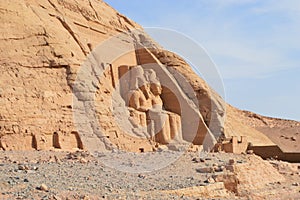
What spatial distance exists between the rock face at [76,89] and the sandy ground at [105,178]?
2225 millimetres

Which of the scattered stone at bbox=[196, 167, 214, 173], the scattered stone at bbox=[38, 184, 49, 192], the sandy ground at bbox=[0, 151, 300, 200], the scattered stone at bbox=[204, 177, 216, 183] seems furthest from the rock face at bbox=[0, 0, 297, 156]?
the scattered stone at bbox=[38, 184, 49, 192]

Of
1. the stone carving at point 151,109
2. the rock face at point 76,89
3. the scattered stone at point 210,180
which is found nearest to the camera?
the scattered stone at point 210,180

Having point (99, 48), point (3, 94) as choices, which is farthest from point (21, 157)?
point (99, 48)

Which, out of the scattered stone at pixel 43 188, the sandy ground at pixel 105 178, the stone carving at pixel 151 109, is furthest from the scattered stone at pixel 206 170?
the stone carving at pixel 151 109

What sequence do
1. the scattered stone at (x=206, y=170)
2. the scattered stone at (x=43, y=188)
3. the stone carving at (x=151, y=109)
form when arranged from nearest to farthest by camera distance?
the scattered stone at (x=43, y=188)
the scattered stone at (x=206, y=170)
the stone carving at (x=151, y=109)

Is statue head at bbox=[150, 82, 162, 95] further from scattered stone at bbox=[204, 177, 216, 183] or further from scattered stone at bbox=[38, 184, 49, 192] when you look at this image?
scattered stone at bbox=[38, 184, 49, 192]

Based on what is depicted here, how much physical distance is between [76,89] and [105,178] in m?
8.33

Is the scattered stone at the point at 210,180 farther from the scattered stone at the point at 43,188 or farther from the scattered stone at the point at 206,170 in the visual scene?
the scattered stone at the point at 43,188

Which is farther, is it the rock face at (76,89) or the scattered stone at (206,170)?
the rock face at (76,89)

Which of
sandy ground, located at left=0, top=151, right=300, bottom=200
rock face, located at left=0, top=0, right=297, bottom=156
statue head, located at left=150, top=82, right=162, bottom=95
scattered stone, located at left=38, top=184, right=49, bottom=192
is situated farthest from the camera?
statue head, located at left=150, top=82, right=162, bottom=95

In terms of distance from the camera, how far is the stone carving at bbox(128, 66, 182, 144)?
90.1ft

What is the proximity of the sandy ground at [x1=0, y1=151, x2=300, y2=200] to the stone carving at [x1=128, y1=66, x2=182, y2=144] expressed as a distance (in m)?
9.06

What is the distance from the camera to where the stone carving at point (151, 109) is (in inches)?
1081

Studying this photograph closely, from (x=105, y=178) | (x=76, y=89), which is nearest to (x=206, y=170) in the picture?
(x=105, y=178)
